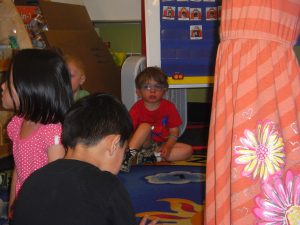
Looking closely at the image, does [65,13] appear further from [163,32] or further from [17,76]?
[17,76]

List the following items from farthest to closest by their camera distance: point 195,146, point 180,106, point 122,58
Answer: point 122,58 < point 180,106 < point 195,146

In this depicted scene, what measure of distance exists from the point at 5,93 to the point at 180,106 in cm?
194

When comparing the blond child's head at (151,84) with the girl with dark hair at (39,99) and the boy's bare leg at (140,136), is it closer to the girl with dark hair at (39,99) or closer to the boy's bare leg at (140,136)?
the boy's bare leg at (140,136)

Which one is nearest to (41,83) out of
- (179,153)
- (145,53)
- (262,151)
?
(262,151)

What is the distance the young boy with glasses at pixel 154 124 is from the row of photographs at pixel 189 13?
0.34m

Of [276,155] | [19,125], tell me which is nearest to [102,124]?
[276,155]

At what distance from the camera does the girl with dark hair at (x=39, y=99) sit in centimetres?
111

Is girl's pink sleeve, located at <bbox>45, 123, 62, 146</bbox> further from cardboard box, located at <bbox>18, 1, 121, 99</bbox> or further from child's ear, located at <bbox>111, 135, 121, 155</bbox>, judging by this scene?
cardboard box, located at <bbox>18, 1, 121, 99</bbox>

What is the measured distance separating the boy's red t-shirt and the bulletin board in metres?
0.16

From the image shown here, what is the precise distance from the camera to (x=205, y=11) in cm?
262

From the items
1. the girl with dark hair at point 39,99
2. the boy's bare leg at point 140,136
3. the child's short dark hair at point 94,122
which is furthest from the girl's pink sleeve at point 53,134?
the boy's bare leg at point 140,136

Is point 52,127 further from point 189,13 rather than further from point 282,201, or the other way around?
point 189,13

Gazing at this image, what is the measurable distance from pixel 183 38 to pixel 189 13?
156mm

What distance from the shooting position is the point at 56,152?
1141 mm
